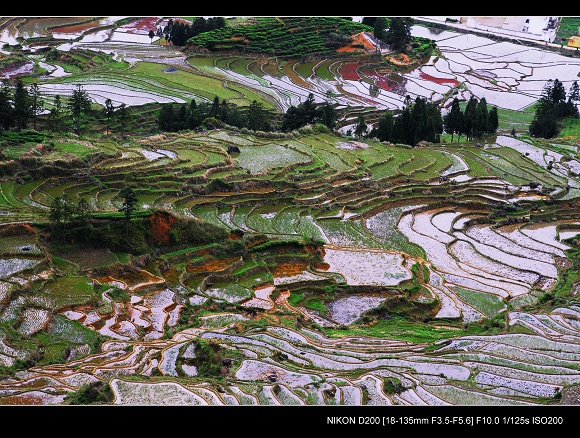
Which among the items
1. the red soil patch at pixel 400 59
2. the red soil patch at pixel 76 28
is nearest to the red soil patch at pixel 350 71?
the red soil patch at pixel 400 59

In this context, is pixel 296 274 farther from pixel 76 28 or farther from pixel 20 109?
pixel 76 28

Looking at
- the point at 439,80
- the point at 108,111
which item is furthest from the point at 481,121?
the point at 108,111

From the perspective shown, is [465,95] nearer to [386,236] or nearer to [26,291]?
[386,236]

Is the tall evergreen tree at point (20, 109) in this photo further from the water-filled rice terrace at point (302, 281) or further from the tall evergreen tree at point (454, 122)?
the tall evergreen tree at point (454, 122)

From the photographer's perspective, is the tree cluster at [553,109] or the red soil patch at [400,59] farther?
the red soil patch at [400,59]
